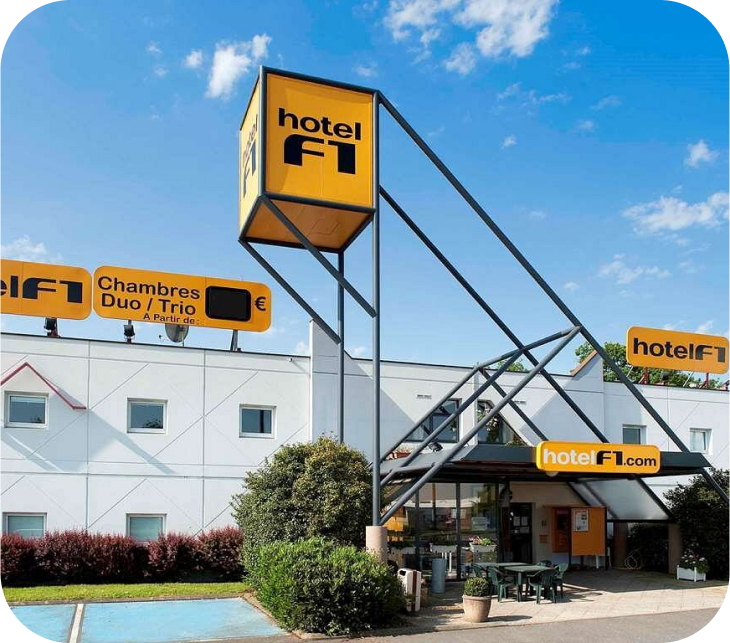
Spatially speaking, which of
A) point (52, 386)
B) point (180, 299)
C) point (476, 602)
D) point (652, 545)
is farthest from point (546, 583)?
point (52, 386)

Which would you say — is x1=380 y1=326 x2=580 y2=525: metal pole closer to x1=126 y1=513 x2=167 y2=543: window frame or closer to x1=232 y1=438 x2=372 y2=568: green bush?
x1=232 y1=438 x2=372 y2=568: green bush

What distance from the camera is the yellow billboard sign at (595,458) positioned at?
1781 centimetres

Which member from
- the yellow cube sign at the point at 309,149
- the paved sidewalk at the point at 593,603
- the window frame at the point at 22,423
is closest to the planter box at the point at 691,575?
the paved sidewalk at the point at 593,603

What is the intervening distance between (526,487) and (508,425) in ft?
7.04

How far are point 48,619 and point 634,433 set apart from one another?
816 inches

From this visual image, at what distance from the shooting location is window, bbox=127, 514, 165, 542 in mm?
22094

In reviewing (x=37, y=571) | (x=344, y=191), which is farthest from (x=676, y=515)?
(x=37, y=571)

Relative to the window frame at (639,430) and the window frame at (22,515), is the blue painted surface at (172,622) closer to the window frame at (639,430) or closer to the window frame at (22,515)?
the window frame at (22,515)

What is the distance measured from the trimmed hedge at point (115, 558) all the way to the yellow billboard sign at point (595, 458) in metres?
8.61

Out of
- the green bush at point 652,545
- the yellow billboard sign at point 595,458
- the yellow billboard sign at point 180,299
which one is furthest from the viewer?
the green bush at point 652,545

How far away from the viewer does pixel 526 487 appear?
25766mm

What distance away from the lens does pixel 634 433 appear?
95.2 feet

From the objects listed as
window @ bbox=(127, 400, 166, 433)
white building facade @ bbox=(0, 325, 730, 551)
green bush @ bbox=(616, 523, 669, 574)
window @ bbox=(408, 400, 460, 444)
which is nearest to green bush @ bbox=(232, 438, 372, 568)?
white building facade @ bbox=(0, 325, 730, 551)

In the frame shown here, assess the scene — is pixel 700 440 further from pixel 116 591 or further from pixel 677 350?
pixel 116 591
